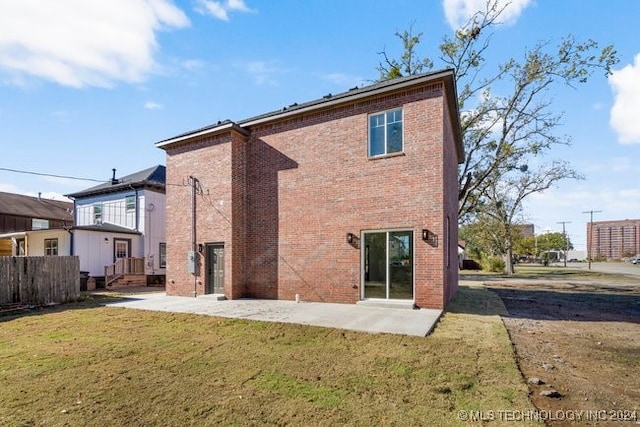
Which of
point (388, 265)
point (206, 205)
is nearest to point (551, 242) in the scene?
point (388, 265)

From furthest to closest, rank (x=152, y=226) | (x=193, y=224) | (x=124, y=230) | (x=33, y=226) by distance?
1. (x=33, y=226)
2. (x=152, y=226)
3. (x=124, y=230)
4. (x=193, y=224)

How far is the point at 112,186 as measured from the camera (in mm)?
22062

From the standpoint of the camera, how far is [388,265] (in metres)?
9.80

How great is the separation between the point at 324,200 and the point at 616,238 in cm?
13307

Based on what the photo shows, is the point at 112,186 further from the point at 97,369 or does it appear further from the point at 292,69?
the point at 97,369

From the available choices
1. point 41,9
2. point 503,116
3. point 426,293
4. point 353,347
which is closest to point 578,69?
point 503,116

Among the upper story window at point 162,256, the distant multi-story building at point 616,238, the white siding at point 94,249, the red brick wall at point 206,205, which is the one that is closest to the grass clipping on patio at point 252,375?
the red brick wall at point 206,205

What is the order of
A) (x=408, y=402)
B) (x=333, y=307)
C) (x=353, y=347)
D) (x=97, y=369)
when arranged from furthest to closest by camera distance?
(x=333, y=307), (x=353, y=347), (x=97, y=369), (x=408, y=402)

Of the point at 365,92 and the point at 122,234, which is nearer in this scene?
the point at 365,92

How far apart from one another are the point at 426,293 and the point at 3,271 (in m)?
13.3

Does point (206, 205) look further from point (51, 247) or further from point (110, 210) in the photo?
point (51, 247)

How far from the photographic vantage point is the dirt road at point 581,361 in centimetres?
371

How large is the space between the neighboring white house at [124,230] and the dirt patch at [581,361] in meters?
19.4

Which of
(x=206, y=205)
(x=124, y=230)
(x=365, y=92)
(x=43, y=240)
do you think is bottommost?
(x=43, y=240)
